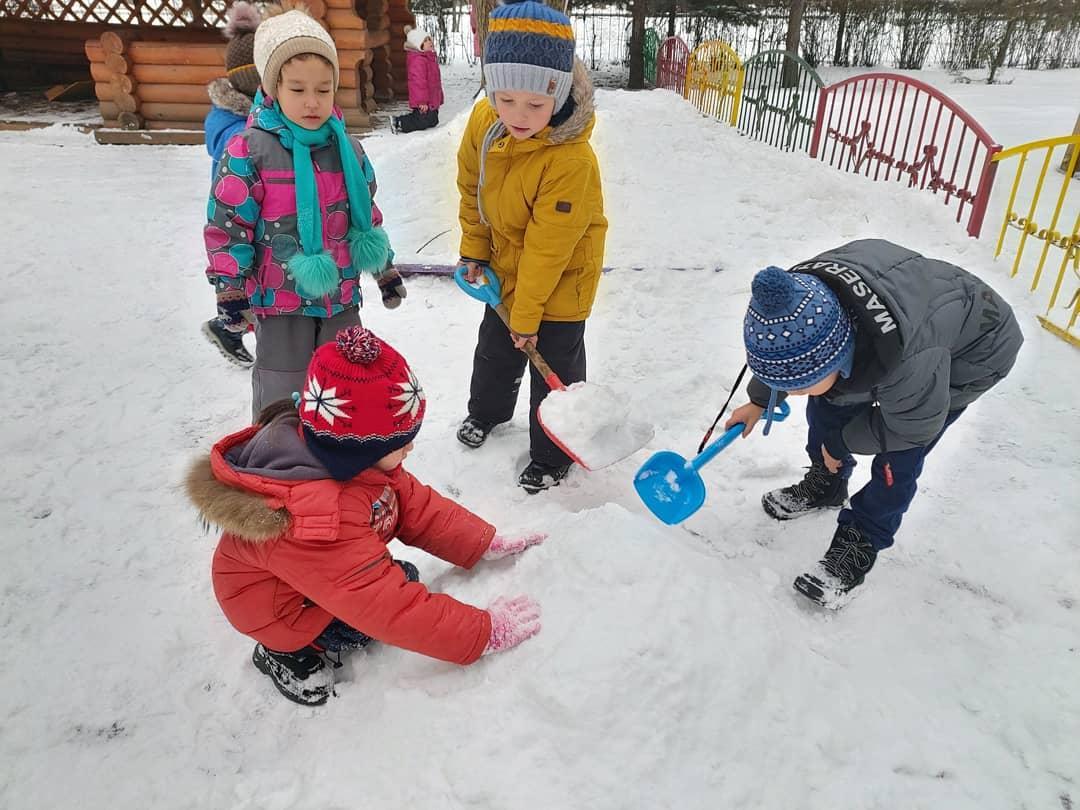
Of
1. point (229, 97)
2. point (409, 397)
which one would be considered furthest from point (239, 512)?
point (229, 97)

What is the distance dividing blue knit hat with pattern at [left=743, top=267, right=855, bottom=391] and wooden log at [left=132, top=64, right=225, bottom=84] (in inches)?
334

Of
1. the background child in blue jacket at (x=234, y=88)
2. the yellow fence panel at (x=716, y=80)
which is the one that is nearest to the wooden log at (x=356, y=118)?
the yellow fence panel at (x=716, y=80)

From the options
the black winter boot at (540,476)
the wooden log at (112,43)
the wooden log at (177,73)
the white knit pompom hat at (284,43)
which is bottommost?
the black winter boot at (540,476)

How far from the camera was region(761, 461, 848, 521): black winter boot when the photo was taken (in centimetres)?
238

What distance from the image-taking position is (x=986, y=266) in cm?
435

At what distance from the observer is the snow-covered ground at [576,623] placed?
1.46 metres

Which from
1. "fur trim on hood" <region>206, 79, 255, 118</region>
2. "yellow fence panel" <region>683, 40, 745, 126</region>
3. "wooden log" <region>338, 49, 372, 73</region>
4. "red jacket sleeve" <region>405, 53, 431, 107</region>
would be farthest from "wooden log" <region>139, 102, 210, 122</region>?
"fur trim on hood" <region>206, 79, 255, 118</region>

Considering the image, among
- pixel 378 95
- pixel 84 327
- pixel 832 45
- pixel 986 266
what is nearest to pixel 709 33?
pixel 832 45

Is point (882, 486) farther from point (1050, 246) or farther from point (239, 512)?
point (1050, 246)

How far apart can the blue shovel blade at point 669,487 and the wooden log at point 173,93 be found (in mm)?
8136

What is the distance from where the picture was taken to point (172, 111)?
8.26 m

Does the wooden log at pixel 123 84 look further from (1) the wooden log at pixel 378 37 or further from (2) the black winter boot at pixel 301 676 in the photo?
(2) the black winter boot at pixel 301 676

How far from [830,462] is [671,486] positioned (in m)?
0.54

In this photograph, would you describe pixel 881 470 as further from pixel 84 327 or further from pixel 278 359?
pixel 84 327
